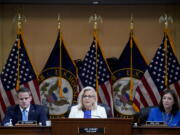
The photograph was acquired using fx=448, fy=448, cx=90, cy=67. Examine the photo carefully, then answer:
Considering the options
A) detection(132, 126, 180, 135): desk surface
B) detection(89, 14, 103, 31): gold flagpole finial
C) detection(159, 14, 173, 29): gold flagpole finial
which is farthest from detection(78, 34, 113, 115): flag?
detection(132, 126, 180, 135): desk surface

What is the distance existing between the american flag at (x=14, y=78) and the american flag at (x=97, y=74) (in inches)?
30.7

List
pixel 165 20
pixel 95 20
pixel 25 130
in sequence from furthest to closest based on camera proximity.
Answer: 1. pixel 95 20
2. pixel 165 20
3. pixel 25 130

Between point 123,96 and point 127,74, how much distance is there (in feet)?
1.23

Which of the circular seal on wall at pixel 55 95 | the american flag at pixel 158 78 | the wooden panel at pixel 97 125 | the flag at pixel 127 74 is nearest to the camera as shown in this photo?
the wooden panel at pixel 97 125

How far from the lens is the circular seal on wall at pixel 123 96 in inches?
289

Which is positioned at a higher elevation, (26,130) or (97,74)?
(97,74)

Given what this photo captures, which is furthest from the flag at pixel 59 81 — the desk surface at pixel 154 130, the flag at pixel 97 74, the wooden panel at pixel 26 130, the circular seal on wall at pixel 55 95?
the desk surface at pixel 154 130

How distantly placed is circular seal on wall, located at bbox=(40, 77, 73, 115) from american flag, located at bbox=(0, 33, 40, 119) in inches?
10.4

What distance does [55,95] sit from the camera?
24.2 ft

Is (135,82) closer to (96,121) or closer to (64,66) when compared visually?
(64,66)

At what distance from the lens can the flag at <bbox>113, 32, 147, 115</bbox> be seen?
285 inches

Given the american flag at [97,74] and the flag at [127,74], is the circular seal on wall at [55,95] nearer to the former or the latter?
the american flag at [97,74]

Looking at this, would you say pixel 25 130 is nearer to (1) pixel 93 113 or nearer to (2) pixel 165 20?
(1) pixel 93 113

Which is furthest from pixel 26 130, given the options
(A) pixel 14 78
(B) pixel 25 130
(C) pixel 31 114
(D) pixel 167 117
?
(A) pixel 14 78
